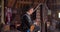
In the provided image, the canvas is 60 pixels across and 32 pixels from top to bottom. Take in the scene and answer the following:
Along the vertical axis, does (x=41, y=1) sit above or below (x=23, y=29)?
above

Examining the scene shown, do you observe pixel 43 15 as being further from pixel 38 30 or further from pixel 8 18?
pixel 8 18

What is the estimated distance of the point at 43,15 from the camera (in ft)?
5.47

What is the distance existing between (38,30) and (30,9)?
9.9 inches

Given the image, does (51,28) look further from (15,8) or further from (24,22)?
(15,8)

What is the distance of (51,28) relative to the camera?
1.67 metres

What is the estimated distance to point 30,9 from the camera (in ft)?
5.47

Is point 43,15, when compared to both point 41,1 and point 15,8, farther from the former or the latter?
point 15,8

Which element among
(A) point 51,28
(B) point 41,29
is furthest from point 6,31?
(A) point 51,28

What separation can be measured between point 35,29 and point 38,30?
35 mm

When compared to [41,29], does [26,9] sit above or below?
above

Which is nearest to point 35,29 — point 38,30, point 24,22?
point 38,30

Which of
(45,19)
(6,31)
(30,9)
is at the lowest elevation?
(6,31)

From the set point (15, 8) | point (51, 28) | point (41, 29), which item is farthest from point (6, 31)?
point (51, 28)

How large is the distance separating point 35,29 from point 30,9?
23 cm
